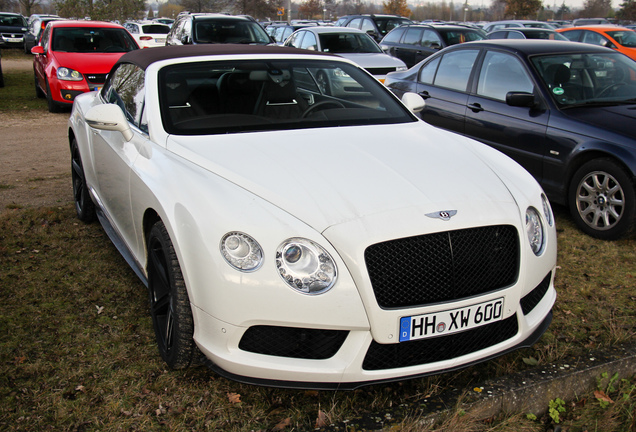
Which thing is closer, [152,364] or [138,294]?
[152,364]

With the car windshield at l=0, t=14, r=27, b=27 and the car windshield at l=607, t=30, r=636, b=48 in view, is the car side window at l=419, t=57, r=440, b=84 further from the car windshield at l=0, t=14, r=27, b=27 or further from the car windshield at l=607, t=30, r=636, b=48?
the car windshield at l=0, t=14, r=27, b=27

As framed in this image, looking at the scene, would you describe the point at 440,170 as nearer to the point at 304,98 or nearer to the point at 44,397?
the point at 304,98

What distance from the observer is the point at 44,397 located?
2742 mm

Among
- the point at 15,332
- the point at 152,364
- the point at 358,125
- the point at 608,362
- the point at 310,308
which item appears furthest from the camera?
the point at 358,125

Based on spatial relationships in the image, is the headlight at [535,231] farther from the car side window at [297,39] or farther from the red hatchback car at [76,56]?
the car side window at [297,39]

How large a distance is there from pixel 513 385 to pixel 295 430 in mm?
1016

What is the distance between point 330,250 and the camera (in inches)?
95.9

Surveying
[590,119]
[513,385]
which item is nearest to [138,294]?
[513,385]

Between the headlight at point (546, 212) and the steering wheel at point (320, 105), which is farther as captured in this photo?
the steering wheel at point (320, 105)

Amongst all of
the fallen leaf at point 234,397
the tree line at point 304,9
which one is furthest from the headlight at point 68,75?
the tree line at point 304,9

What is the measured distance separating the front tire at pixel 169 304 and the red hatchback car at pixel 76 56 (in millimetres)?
8518

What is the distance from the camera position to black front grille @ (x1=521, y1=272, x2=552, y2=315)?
2791 millimetres

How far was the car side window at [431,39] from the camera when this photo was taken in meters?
14.4

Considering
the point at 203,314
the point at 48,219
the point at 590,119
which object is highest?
the point at 590,119
